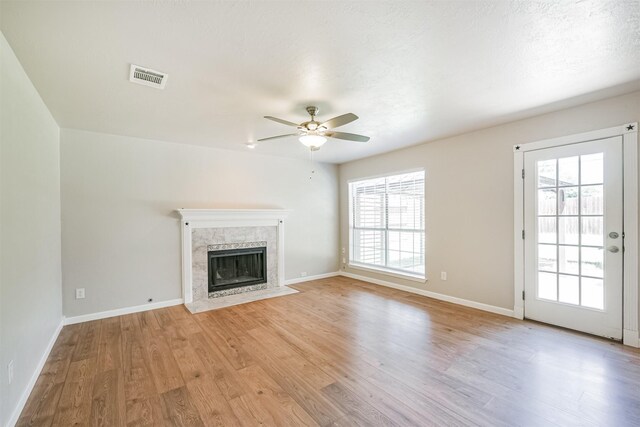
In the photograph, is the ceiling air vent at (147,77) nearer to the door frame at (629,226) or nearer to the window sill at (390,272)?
the door frame at (629,226)

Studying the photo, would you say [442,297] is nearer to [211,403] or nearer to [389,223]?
[389,223]

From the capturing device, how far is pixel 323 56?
2074mm

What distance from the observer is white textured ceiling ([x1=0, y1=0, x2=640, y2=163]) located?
1.63 m

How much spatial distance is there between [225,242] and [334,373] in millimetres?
3027

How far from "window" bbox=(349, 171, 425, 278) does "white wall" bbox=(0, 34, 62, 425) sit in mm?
4731

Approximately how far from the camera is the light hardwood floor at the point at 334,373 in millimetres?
1921

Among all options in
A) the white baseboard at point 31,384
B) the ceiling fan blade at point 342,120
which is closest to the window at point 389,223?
the ceiling fan blade at point 342,120

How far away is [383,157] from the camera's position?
17.6ft

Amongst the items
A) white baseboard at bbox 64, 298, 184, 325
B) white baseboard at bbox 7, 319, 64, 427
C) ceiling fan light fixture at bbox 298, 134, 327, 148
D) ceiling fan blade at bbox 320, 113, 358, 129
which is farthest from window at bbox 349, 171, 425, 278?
white baseboard at bbox 7, 319, 64, 427

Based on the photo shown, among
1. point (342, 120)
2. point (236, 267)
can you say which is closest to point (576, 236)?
point (342, 120)

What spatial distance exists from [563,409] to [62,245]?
205 inches

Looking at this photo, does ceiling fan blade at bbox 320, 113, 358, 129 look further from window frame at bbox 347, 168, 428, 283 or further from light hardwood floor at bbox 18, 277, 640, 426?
window frame at bbox 347, 168, 428, 283

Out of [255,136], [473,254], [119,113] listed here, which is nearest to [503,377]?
[473,254]

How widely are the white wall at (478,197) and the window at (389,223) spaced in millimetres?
261
